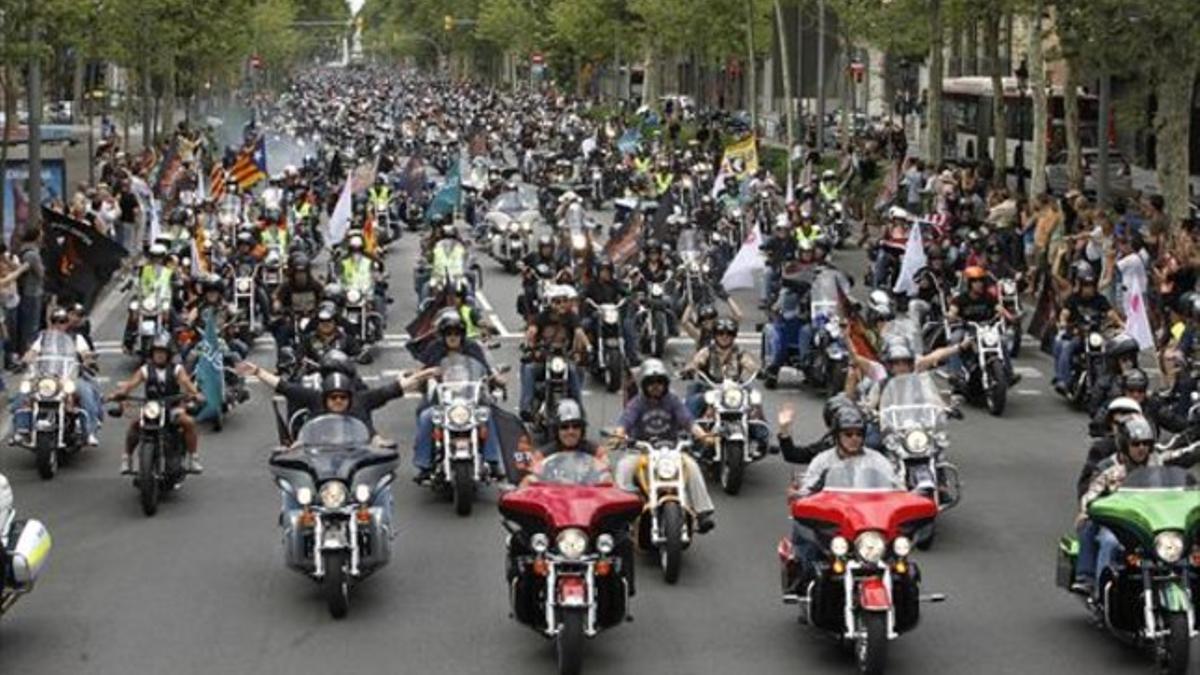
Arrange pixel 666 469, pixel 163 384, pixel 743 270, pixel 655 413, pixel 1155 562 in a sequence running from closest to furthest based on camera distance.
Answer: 1. pixel 1155 562
2. pixel 666 469
3. pixel 655 413
4. pixel 163 384
5. pixel 743 270

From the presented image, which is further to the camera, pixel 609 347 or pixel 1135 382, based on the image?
pixel 609 347

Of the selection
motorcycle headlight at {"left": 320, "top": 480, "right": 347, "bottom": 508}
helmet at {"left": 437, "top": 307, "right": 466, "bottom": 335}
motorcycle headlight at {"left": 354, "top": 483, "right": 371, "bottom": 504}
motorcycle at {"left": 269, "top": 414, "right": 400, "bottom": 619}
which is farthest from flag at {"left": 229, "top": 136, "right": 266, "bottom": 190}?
motorcycle headlight at {"left": 320, "top": 480, "right": 347, "bottom": 508}

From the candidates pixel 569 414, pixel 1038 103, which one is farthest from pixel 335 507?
pixel 1038 103

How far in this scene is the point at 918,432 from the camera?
15.7 meters

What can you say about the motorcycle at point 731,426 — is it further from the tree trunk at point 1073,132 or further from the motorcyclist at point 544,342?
the tree trunk at point 1073,132

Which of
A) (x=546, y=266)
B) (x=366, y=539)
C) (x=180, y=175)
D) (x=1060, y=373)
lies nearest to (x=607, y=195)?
(x=180, y=175)

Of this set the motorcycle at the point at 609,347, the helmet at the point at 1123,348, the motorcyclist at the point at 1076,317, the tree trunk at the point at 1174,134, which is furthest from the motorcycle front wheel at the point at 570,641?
the tree trunk at the point at 1174,134

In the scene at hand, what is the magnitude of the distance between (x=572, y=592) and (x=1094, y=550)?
2924 millimetres

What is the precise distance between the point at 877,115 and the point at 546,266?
6964cm

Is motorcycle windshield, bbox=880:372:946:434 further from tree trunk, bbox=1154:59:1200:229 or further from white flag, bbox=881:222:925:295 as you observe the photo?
tree trunk, bbox=1154:59:1200:229

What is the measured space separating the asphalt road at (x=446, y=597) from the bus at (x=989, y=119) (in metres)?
34.9

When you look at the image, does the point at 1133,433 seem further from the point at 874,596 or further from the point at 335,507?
the point at 335,507

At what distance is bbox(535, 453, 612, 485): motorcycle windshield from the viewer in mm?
12789

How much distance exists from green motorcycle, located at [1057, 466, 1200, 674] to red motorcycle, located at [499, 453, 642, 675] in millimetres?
2510
